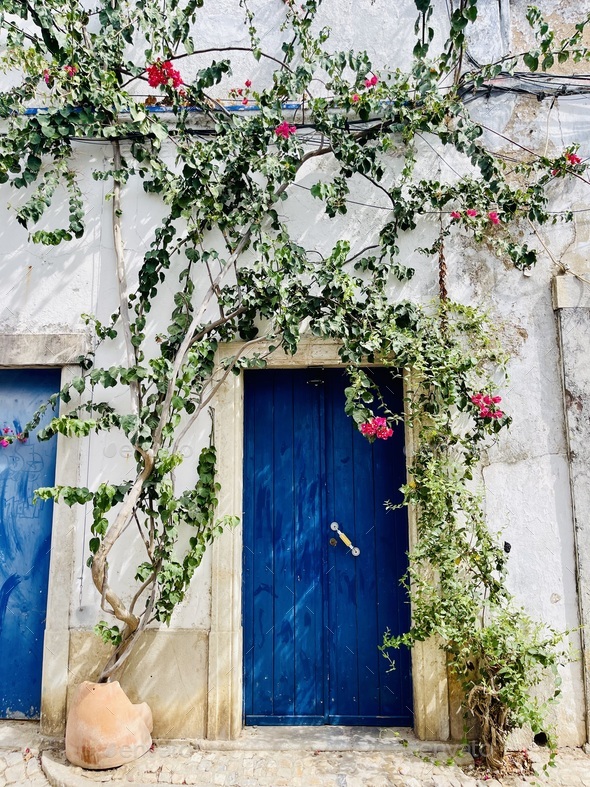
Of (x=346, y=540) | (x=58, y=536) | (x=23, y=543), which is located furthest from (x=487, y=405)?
(x=23, y=543)

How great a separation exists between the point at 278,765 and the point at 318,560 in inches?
45.2

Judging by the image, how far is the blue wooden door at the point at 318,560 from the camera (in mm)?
3672

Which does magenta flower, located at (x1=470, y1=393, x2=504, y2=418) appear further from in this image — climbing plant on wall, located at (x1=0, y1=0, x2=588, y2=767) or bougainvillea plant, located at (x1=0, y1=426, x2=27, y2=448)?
bougainvillea plant, located at (x1=0, y1=426, x2=27, y2=448)

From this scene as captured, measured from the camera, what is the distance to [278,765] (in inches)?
126

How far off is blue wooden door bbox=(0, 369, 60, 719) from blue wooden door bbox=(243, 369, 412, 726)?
1.31 metres

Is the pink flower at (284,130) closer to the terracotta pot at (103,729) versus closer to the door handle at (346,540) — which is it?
the door handle at (346,540)

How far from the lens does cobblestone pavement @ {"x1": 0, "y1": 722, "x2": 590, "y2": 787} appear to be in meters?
3.04

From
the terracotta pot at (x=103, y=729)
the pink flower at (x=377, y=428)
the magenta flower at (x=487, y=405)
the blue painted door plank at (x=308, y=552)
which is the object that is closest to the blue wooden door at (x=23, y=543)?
the terracotta pot at (x=103, y=729)

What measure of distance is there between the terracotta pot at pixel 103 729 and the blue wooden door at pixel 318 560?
29.9 inches

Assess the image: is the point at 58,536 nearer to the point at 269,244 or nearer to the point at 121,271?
the point at 121,271

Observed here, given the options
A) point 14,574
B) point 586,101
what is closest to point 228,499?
point 14,574

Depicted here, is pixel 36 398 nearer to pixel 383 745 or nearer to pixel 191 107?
pixel 191 107

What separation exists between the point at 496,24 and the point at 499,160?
3.59ft

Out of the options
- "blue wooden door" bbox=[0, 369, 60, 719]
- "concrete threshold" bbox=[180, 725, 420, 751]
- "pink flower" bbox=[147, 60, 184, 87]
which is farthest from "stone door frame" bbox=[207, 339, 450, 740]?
"pink flower" bbox=[147, 60, 184, 87]
